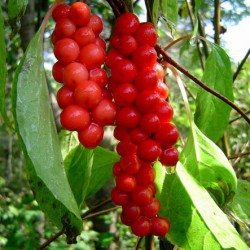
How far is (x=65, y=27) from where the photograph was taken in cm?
57

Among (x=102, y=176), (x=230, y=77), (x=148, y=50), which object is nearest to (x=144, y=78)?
(x=148, y=50)

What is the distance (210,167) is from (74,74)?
0.25m

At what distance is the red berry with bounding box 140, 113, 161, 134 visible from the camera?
569 mm

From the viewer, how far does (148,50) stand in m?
0.59

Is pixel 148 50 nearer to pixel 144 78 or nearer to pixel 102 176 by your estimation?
pixel 144 78

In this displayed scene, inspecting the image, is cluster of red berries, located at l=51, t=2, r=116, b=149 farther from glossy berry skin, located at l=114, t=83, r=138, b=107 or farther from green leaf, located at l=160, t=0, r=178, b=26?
green leaf, located at l=160, t=0, r=178, b=26

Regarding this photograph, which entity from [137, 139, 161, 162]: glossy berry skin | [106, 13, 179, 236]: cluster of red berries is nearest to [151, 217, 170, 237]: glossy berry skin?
[106, 13, 179, 236]: cluster of red berries

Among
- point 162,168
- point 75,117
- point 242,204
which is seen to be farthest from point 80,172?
point 242,204

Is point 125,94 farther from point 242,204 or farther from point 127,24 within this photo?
point 242,204

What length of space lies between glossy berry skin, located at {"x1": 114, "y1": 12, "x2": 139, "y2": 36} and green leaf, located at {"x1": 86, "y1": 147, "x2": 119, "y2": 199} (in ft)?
1.24

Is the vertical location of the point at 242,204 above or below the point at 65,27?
below

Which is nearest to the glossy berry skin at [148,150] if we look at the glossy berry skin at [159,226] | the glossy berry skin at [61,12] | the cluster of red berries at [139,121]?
the cluster of red berries at [139,121]

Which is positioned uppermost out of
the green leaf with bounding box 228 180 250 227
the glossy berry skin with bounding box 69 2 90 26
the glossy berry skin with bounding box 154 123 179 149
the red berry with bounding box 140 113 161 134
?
the glossy berry skin with bounding box 69 2 90 26

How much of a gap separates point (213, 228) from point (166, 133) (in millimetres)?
Result: 143
